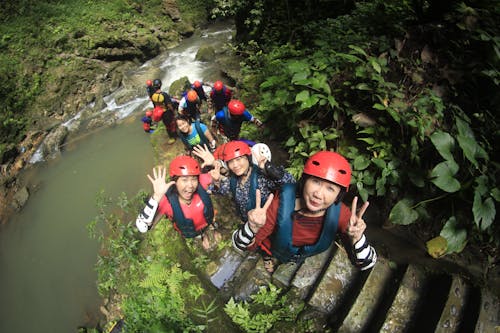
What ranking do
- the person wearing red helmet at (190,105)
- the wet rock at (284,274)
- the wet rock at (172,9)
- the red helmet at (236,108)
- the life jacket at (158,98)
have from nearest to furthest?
1. the wet rock at (284,274)
2. the red helmet at (236,108)
3. the person wearing red helmet at (190,105)
4. the life jacket at (158,98)
5. the wet rock at (172,9)

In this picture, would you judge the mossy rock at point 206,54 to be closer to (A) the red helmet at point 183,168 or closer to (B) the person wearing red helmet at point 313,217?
(A) the red helmet at point 183,168

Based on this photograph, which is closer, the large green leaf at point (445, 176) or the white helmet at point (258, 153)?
the large green leaf at point (445, 176)

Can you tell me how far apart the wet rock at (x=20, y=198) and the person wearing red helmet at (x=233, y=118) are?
25.1 feet

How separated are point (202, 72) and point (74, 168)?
713 cm

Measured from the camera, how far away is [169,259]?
503 centimetres

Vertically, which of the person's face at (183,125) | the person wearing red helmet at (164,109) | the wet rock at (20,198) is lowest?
the wet rock at (20,198)

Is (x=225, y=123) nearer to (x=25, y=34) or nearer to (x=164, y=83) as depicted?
(x=164, y=83)

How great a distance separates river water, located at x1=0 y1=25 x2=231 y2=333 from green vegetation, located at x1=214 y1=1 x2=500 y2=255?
→ 20.7 ft

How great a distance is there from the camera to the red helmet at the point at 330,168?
8.07 feet

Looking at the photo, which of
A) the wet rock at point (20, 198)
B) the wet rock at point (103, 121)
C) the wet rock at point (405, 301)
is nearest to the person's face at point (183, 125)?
the wet rock at point (405, 301)

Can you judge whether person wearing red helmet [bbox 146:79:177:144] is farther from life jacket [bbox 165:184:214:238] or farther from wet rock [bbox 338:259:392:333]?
wet rock [bbox 338:259:392:333]

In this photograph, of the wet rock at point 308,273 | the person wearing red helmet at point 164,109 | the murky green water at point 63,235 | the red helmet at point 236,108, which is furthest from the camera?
the person wearing red helmet at point 164,109

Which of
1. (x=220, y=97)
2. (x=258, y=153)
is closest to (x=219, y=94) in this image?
(x=220, y=97)

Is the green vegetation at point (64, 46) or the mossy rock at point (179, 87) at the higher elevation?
the green vegetation at point (64, 46)
